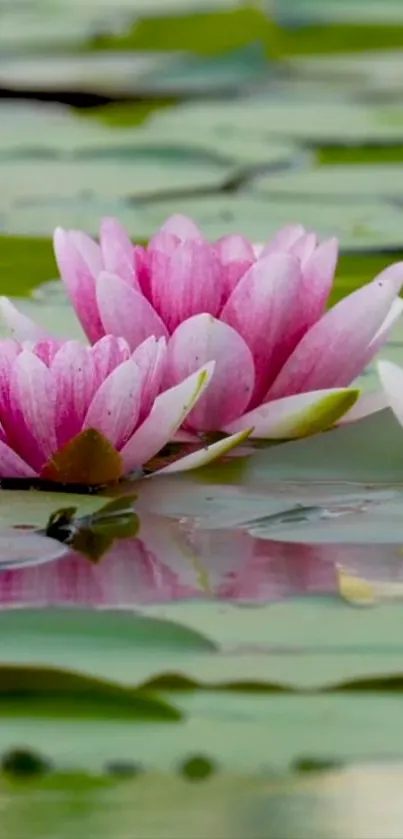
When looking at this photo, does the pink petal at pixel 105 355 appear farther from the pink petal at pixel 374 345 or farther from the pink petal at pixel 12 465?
the pink petal at pixel 374 345

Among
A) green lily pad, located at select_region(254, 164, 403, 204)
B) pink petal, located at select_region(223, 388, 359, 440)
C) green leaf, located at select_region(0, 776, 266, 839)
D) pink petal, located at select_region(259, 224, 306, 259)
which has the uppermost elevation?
pink petal, located at select_region(259, 224, 306, 259)

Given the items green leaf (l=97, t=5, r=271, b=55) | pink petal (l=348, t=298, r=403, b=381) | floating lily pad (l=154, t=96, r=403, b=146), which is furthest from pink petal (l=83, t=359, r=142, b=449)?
green leaf (l=97, t=5, r=271, b=55)

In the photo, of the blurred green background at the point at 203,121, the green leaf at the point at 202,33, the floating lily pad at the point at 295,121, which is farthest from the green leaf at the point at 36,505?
the green leaf at the point at 202,33

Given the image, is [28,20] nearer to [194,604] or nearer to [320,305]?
[320,305]

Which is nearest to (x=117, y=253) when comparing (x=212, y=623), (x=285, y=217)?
(x=212, y=623)

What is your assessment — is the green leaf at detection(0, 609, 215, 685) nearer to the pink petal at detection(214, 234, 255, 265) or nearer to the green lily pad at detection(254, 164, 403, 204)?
the pink petal at detection(214, 234, 255, 265)

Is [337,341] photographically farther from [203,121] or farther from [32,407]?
[203,121]

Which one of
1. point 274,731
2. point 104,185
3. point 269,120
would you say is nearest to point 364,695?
point 274,731

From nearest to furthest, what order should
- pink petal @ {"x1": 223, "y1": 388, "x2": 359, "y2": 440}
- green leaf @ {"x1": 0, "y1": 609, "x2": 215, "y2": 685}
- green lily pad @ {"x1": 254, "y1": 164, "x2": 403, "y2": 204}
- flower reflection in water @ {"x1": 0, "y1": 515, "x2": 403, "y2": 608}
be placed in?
green leaf @ {"x1": 0, "y1": 609, "x2": 215, "y2": 685}
flower reflection in water @ {"x1": 0, "y1": 515, "x2": 403, "y2": 608}
pink petal @ {"x1": 223, "y1": 388, "x2": 359, "y2": 440}
green lily pad @ {"x1": 254, "y1": 164, "x2": 403, "y2": 204}
